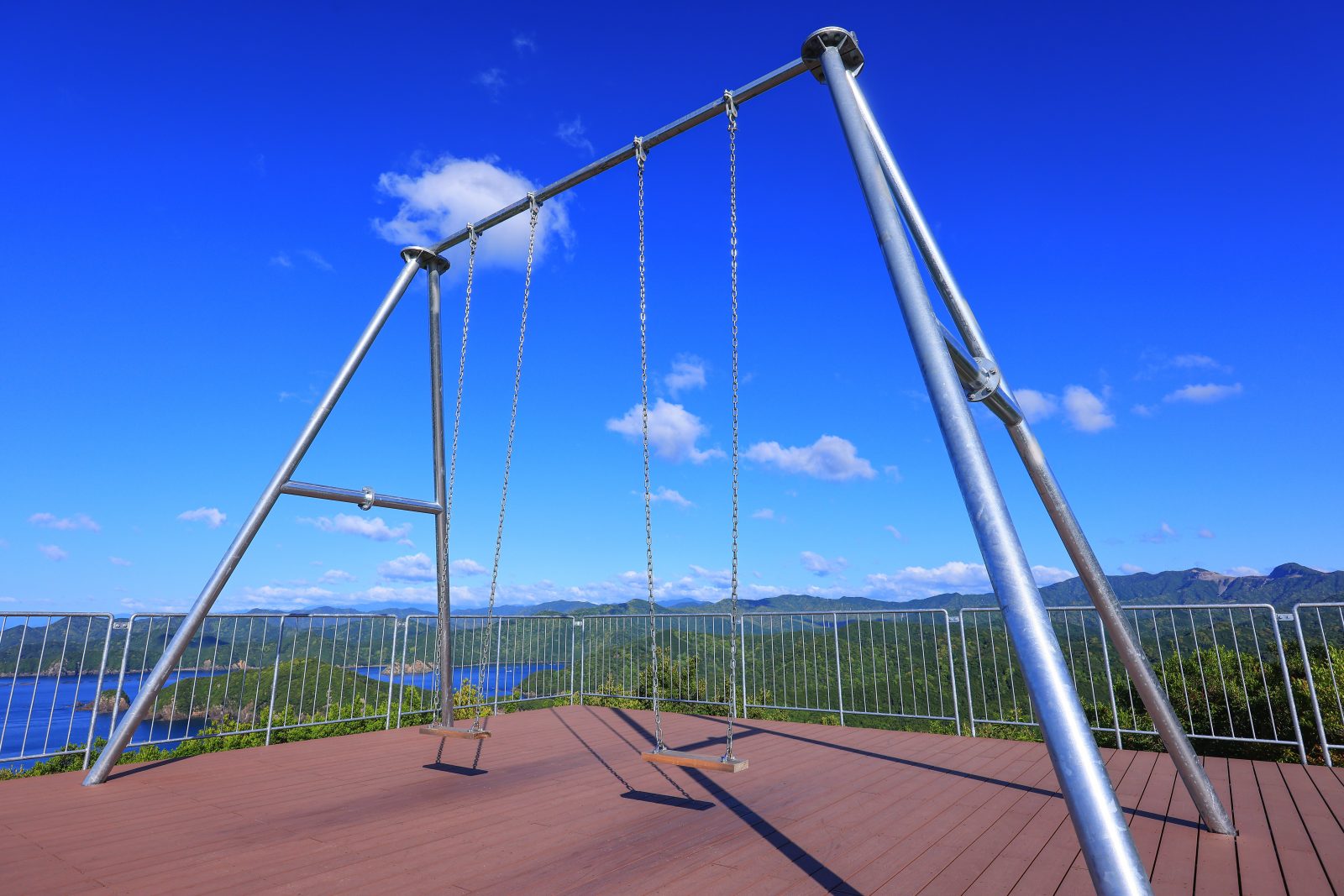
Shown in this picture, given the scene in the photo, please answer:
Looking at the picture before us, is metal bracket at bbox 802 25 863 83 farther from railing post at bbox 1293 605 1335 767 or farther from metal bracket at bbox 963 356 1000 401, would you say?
railing post at bbox 1293 605 1335 767

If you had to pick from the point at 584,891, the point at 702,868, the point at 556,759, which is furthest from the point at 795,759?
the point at 584,891

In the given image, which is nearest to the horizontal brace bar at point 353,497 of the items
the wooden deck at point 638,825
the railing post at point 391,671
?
the railing post at point 391,671

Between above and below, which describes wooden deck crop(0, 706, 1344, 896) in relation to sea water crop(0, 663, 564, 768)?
below

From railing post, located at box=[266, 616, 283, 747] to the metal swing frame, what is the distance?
1.57 metres

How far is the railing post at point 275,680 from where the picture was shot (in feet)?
21.7

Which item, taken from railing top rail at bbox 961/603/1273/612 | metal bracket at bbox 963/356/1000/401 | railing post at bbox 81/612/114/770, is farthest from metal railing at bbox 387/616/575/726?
metal bracket at bbox 963/356/1000/401

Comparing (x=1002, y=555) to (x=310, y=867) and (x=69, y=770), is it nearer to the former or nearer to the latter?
(x=310, y=867)

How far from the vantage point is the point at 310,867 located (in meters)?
3.23

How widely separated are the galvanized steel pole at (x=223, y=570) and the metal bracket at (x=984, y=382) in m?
5.23

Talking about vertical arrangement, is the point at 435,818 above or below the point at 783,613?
below

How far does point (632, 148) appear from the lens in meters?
5.60

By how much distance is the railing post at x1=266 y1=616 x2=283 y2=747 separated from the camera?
261 inches

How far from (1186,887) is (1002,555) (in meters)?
2.17

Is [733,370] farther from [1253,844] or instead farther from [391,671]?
[391,671]
